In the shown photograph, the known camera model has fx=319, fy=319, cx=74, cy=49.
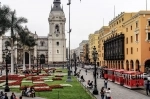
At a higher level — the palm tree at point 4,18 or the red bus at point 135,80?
the palm tree at point 4,18

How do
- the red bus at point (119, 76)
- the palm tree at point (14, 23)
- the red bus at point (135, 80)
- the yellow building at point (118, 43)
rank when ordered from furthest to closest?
the yellow building at point (118, 43), the palm tree at point (14, 23), the red bus at point (119, 76), the red bus at point (135, 80)

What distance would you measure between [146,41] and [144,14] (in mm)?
4646

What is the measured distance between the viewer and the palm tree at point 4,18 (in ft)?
179

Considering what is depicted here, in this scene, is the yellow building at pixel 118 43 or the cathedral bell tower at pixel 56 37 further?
the cathedral bell tower at pixel 56 37

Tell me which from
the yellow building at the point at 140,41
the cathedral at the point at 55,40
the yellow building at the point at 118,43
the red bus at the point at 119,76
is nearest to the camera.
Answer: the red bus at the point at 119,76

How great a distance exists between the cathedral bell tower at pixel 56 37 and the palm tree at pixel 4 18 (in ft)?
210

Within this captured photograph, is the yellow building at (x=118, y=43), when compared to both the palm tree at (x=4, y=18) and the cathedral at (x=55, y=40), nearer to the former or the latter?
the palm tree at (x=4, y=18)

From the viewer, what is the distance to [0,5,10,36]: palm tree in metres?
54.5

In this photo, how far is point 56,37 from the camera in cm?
12225

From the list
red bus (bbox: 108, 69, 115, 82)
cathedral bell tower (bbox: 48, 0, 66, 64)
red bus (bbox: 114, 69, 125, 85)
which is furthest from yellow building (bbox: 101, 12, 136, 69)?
cathedral bell tower (bbox: 48, 0, 66, 64)

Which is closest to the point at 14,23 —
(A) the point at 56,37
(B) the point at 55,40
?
(A) the point at 56,37

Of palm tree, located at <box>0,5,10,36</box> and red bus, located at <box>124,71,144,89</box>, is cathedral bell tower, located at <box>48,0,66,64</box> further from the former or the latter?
red bus, located at <box>124,71,144,89</box>

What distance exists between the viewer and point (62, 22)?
12000cm

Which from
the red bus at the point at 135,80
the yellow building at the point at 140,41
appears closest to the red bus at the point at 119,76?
the red bus at the point at 135,80
